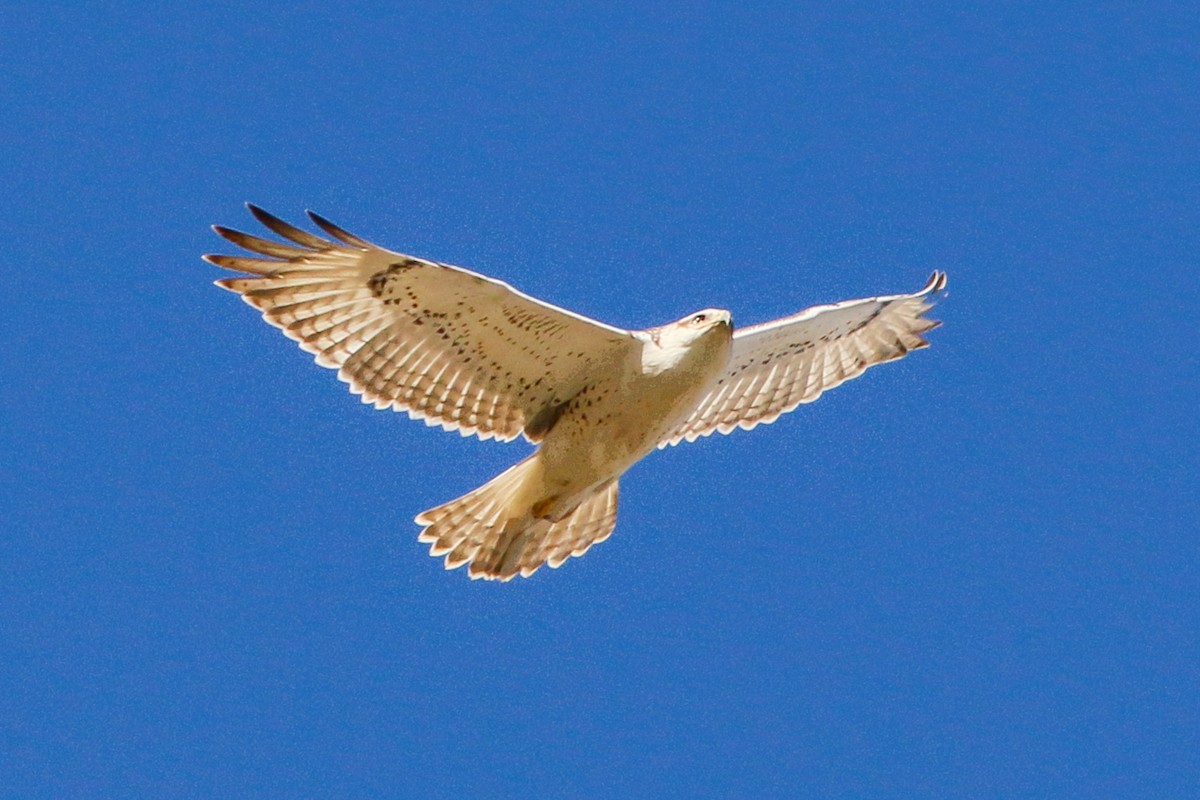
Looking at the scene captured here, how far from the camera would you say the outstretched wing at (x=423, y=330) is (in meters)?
12.1

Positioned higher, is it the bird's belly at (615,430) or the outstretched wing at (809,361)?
the outstretched wing at (809,361)

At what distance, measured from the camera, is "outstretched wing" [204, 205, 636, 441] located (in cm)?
1209

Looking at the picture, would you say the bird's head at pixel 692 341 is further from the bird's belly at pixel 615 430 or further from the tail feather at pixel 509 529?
the tail feather at pixel 509 529

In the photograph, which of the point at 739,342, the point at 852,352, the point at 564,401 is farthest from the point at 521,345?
the point at 852,352

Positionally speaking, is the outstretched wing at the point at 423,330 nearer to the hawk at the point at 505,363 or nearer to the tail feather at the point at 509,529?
the hawk at the point at 505,363

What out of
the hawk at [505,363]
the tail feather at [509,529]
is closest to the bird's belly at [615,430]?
the hawk at [505,363]

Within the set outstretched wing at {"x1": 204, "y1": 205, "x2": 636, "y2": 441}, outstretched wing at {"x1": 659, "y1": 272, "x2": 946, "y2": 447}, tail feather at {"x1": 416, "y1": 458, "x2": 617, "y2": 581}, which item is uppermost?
outstretched wing at {"x1": 659, "y1": 272, "x2": 946, "y2": 447}

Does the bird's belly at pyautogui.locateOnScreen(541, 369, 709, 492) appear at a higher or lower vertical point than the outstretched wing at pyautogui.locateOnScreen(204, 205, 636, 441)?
lower

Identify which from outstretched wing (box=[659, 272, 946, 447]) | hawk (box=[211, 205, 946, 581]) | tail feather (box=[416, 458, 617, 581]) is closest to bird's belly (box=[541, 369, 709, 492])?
hawk (box=[211, 205, 946, 581])

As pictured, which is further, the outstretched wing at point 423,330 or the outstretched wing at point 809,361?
the outstretched wing at point 809,361

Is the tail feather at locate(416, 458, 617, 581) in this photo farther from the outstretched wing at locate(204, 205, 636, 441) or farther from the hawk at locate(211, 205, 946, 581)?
the outstretched wing at locate(204, 205, 636, 441)

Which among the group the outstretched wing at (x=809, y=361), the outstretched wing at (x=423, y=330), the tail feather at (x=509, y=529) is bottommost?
the tail feather at (x=509, y=529)

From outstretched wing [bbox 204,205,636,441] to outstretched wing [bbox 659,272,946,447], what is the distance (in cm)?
141

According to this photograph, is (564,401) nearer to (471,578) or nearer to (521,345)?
(521,345)
